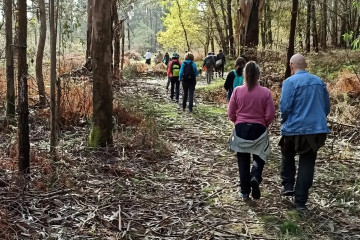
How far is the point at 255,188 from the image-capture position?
5.13 metres

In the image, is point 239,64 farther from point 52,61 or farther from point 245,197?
point 52,61

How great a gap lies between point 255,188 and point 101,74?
10.4 feet

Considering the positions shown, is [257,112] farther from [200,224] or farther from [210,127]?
[210,127]

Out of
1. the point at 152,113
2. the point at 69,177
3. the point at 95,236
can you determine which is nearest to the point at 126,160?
the point at 69,177

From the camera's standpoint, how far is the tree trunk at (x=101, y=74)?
262 inches

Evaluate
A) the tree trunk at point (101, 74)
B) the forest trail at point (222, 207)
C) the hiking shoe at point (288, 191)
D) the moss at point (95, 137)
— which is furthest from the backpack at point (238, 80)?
the hiking shoe at point (288, 191)

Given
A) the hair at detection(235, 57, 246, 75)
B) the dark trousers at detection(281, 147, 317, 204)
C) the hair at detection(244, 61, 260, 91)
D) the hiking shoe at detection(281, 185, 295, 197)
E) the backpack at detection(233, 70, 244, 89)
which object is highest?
the hair at detection(235, 57, 246, 75)

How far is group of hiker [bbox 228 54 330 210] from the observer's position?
483 cm

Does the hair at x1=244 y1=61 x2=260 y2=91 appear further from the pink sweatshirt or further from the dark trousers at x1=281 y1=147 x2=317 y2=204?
the dark trousers at x1=281 y1=147 x2=317 y2=204

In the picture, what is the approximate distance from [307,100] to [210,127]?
208 inches

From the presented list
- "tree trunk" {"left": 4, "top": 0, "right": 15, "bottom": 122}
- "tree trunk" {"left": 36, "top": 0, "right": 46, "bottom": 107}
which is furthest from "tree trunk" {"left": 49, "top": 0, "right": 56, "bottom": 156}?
"tree trunk" {"left": 36, "top": 0, "right": 46, "bottom": 107}

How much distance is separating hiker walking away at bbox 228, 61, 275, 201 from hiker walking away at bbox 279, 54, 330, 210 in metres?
0.23

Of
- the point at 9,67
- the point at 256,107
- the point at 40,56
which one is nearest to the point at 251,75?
the point at 256,107

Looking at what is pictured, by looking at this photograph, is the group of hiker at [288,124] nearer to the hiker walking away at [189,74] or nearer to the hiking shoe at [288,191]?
the hiking shoe at [288,191]
